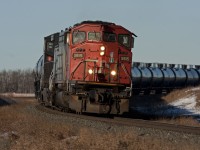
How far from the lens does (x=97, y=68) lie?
67.5 ft

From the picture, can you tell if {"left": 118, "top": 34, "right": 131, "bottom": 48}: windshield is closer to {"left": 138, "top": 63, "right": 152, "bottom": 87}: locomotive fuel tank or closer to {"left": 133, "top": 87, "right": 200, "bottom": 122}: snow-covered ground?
{"left": 133, "top": 87, "right": 200, "bottom": 122}: snow-covered ground

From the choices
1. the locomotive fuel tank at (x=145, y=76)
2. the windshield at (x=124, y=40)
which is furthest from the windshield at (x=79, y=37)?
the locomotive fuel tank at (x=145, y=76)

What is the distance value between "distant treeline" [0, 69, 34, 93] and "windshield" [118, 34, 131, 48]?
428 feet

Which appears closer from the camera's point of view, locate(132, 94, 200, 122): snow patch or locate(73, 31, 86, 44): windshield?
locate(73, 31, 86, 44): windshield

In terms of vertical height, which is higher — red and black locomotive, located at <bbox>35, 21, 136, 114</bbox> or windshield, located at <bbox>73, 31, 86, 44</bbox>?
windshield, located at <bbox>73, 31, 86, 44</bbox>

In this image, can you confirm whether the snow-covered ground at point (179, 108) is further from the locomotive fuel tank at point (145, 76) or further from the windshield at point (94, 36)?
the windshield at point (94, 36)

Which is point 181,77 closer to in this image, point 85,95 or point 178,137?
point 85,95

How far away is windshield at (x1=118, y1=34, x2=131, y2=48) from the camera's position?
21.2 m

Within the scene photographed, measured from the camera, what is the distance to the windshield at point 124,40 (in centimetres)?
2123

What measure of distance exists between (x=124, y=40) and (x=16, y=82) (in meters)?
140

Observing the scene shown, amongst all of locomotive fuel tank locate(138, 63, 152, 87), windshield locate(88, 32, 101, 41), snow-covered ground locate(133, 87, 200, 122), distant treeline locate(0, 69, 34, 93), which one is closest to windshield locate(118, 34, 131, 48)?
windshield locate(88, 32, 101, 41)

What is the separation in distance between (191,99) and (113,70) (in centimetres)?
1614

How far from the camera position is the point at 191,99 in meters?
35.6

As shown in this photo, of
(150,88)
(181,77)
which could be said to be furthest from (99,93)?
(181,77)
